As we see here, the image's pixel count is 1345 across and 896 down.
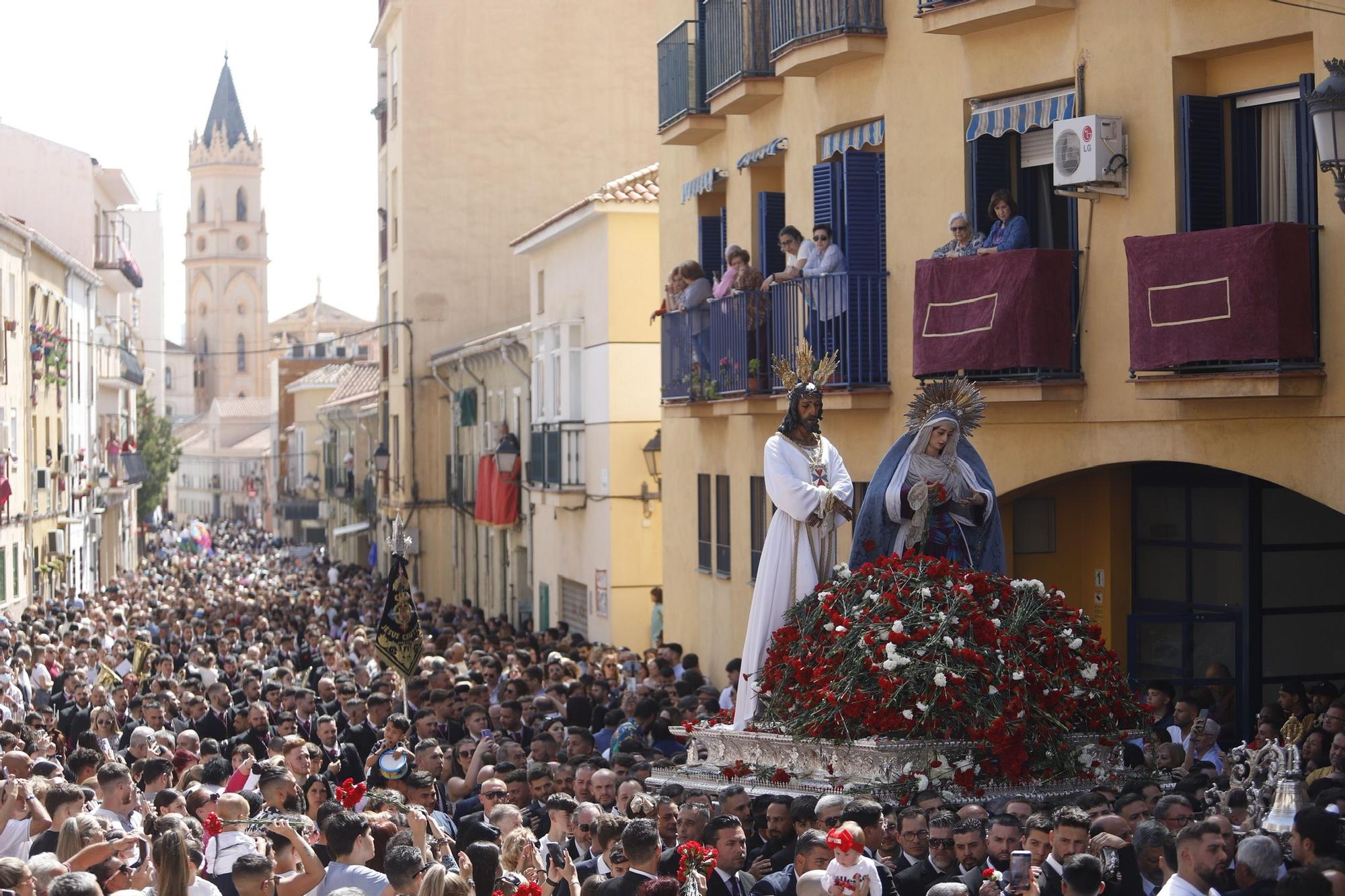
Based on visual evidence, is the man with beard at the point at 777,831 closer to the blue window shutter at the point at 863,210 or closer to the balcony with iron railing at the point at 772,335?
the balcony with iron railing at the point at 772,335

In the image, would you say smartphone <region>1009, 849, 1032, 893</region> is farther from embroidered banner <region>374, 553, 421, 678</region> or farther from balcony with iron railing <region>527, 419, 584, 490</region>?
balcony with iron railing <region>527, 419, 584, 490</region>

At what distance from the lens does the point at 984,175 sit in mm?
14711

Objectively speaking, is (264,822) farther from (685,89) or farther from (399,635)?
(685,89)

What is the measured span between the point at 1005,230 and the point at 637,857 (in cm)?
755

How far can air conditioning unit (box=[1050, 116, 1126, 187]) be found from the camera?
41.8 feet

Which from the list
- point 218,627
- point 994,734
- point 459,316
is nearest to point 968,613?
point 994,734

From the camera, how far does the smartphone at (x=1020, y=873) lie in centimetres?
703

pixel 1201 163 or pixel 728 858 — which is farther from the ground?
pixel 1201 163

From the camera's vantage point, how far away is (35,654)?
813 inches

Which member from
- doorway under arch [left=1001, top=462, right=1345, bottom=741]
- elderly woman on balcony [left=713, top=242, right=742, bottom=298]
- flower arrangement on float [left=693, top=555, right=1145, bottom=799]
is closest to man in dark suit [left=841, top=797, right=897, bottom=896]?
flower arrangement on float [left=693, top=555, right=1145, bottom=799]

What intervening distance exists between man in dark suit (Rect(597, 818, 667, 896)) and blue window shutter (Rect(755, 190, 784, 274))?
452 inches

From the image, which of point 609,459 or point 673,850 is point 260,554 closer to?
point 609,459

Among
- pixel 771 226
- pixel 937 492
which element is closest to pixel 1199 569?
pixel 937 492

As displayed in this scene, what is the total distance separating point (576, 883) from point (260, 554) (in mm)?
60506
